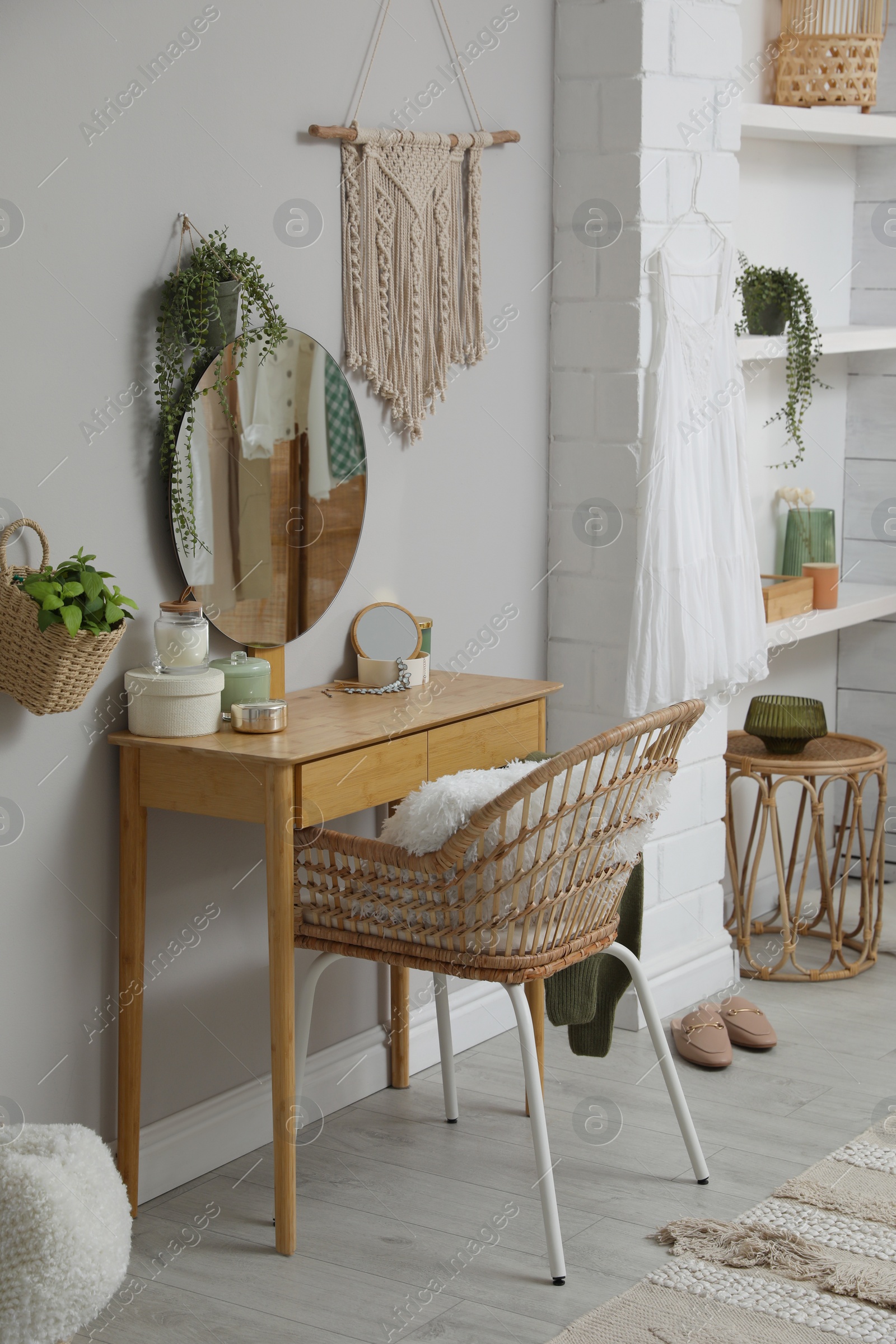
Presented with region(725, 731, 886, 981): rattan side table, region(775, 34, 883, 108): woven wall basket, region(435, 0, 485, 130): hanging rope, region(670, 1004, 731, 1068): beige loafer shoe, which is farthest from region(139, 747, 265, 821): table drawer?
region(775, 34, 883, 108): woven wall basket

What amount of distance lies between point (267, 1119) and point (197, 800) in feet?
2.24

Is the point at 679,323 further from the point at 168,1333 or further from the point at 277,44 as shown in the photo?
the point at 168,1333

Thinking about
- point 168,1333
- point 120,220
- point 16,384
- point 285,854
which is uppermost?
point 120,220

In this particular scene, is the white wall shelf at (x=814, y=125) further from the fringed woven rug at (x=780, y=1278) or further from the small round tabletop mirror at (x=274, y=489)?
the fringed woven rug at (x=780, y=1278)

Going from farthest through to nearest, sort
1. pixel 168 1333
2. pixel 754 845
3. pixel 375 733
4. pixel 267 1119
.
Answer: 1. pixel 754 845
2. pixel 267 1119
3. pixel 375 733
4. pixel 168 1333

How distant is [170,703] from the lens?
7.54ft

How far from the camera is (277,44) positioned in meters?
2.50

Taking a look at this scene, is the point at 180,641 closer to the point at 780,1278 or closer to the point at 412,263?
the point at 412,263

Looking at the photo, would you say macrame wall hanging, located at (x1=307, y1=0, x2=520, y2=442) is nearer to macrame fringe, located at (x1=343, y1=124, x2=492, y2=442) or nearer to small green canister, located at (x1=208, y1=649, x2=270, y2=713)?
macrame fringe, located at (x1=343, y1=124, x2=492, y2=442)

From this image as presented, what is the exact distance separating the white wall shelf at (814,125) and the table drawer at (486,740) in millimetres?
1453

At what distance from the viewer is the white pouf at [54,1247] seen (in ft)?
6.10

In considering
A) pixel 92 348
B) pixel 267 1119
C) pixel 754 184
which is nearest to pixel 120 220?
pixel 92 348

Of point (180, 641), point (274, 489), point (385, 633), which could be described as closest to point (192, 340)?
point (274, 489)

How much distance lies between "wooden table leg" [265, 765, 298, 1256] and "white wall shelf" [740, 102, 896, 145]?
1.93 meters
